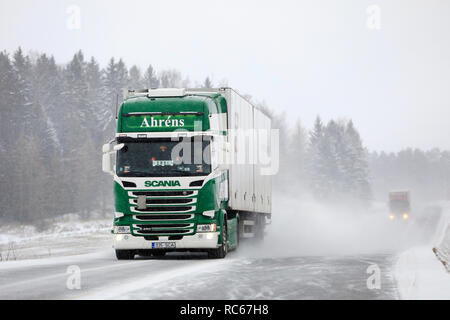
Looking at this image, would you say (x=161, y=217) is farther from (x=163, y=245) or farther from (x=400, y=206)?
(x=400, y=206)

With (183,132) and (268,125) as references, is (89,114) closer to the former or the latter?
(268,125)

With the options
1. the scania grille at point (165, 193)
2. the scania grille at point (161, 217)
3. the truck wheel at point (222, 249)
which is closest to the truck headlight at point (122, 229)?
the scania grille at point (161, 217)

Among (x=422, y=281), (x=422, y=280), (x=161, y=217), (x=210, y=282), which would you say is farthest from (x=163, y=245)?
(x=422, y=281)

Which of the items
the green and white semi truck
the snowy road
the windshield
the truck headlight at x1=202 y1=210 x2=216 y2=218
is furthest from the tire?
the snowy road

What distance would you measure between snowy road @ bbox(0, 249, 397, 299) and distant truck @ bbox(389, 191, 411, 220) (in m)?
59.1

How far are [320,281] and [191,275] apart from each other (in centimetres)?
253

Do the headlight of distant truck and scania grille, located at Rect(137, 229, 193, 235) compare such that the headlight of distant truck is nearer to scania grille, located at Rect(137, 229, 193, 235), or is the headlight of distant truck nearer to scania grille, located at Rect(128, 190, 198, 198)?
scania grille, located at Rect(137, 229, 193, 235)

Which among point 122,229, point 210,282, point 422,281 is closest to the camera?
point 422,281

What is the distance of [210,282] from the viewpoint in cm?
1187

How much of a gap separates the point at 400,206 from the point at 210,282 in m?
64.2

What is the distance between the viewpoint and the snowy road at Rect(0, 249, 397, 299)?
10.1 metres
